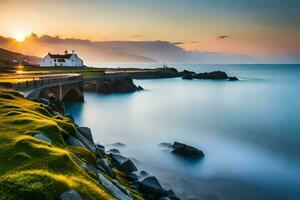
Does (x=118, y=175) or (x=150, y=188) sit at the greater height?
(x=118, y=175)

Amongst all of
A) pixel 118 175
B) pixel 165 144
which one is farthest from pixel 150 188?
pixel 165 144

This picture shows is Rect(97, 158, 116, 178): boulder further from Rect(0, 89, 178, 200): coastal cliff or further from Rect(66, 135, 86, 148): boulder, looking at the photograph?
Rect(66, 135, 86, 148): boulder

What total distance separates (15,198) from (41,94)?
38905mm

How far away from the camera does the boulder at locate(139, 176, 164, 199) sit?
2028 centimetres

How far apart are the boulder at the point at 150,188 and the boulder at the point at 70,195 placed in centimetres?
970

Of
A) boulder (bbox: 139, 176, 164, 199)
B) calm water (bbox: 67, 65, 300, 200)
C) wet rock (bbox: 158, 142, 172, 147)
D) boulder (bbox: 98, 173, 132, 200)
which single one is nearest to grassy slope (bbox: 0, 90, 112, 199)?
boulder (bbox: 98, 173, 132, 200)

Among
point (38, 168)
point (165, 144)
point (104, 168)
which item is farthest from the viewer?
point (165, 144)

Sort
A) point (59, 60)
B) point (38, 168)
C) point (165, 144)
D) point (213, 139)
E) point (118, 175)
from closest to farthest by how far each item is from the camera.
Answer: point (38, 168), point (118, 175), point (165, 144), point (213, 139), point (59, 60)

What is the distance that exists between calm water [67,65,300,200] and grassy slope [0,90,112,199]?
11.9 meters

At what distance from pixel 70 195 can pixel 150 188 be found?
10.0m

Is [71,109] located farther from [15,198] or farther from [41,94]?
[15,198]

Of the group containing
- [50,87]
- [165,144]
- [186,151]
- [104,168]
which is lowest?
[165,144]

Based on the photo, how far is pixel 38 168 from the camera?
12438 millimetres

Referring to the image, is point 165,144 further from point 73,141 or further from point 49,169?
point 49,169
